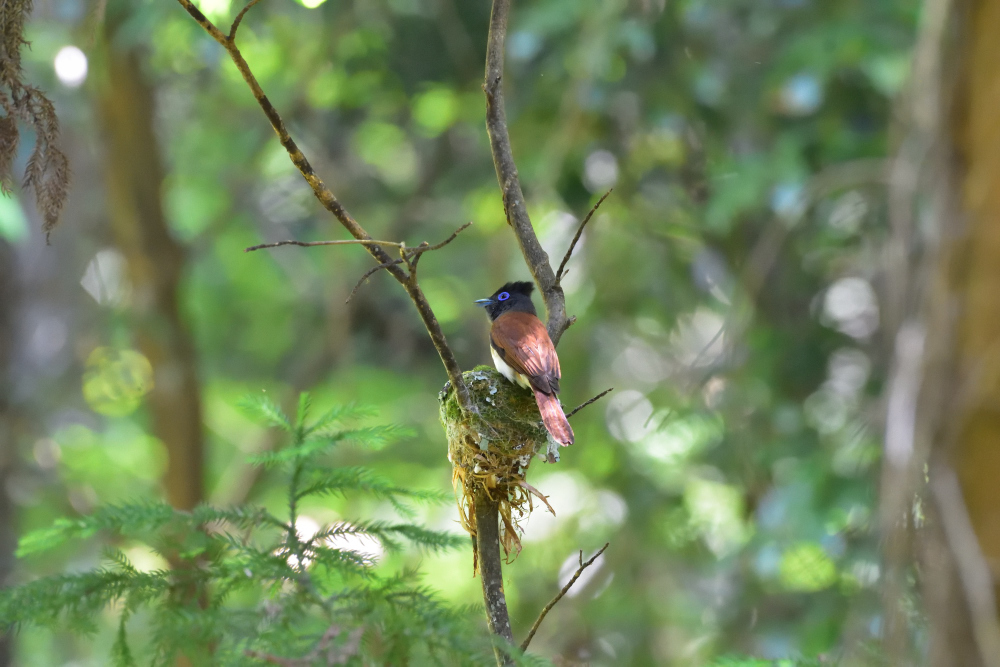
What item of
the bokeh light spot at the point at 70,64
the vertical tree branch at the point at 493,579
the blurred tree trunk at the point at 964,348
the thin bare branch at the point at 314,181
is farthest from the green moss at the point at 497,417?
the bokeh light spot at the point at 70,64

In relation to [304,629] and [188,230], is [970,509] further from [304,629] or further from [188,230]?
[188,230]

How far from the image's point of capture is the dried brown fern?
247 centimetres

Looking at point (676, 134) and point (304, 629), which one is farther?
point (676, 134)

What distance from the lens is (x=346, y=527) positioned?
2.45 m

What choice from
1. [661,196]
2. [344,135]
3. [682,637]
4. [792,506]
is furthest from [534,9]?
[682,637]

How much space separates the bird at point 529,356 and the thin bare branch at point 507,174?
5.0 inches

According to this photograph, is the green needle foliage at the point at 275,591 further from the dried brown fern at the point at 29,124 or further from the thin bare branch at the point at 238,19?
the thin bare branch at the point at 238,19

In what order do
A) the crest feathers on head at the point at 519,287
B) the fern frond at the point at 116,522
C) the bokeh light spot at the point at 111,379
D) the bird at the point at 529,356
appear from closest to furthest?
the fern frond at the point at 116,522, the bird at the point at 529,356, the crest feathers on head at the point at 519,287, the bokeh light spot at the point at 111,379

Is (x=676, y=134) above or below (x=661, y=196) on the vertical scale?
above

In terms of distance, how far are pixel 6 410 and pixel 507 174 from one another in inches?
255

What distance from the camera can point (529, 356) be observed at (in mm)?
3990

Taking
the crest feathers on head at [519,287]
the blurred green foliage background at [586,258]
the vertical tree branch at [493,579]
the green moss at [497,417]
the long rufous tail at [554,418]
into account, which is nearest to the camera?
the vertical tree branch at [493,579]

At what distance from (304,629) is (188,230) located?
10.1m

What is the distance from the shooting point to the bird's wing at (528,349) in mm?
3814
